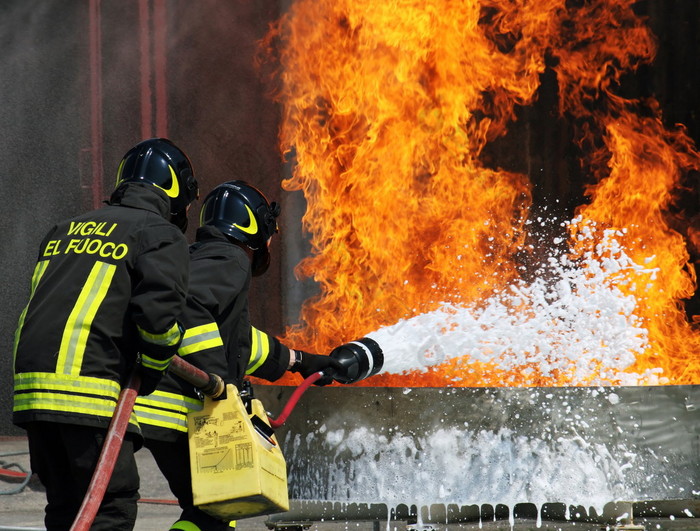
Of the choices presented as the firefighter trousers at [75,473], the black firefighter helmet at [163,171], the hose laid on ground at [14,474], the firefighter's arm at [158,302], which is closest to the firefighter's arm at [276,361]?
the black firefighter helmet at [163,171]

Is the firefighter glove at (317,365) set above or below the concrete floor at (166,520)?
above

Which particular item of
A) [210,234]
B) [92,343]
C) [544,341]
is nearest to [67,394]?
[92,343]

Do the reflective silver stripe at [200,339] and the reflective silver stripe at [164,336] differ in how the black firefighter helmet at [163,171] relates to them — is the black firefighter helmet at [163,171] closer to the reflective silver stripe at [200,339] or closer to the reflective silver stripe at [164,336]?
the reflective silver stripe at [200,339]

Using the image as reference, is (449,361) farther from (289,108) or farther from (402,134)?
(289,108)

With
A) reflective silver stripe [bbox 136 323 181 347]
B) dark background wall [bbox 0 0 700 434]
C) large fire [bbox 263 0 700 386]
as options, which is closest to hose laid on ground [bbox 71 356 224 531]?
reflective silver stripe [bbox 136 323 181 347]

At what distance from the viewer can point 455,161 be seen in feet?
23.3

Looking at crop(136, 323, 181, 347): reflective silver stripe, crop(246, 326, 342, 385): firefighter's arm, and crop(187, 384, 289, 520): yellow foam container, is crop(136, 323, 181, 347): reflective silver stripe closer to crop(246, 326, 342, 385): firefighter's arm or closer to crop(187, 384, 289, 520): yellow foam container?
crop(187, 384, 289, 520): yellow foam container

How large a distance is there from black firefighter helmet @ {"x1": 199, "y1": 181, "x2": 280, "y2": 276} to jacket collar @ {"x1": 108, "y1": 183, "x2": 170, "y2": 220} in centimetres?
62

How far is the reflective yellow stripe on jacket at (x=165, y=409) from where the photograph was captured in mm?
3123

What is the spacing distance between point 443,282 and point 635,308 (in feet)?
4.17

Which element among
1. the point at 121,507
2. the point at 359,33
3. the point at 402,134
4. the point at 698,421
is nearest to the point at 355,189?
the point at 402,134

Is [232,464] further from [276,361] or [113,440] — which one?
[276,361]

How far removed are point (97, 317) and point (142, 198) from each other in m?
0.47

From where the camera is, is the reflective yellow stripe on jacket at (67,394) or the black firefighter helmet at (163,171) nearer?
the reflective yellow stripe on jacket at (67,394)
